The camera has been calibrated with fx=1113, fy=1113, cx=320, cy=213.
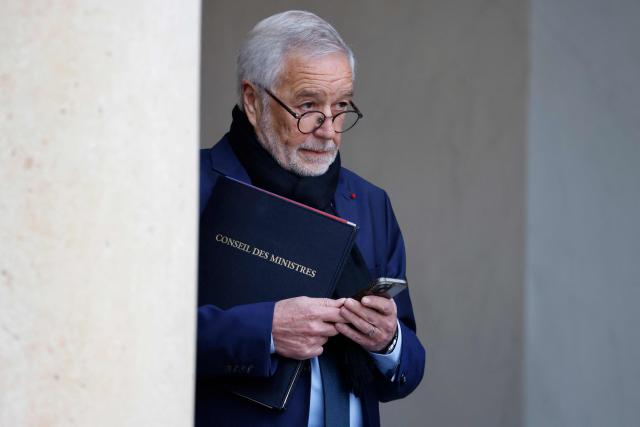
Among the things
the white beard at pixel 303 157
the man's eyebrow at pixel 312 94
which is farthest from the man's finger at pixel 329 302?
the man's eyebrow at pixel 312 94

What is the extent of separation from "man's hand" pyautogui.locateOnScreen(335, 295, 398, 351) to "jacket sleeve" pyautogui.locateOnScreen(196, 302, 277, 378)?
0.18 m

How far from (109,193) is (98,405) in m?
0.35

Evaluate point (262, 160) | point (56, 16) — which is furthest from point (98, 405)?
point (262, 160)

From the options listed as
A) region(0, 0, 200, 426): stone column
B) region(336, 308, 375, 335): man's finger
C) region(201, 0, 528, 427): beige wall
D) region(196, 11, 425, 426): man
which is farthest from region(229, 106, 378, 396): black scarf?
region(201, 0, 528, 427): beige wall

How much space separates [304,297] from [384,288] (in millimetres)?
203

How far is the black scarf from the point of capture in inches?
111

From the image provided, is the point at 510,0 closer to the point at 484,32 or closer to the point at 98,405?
the point at 484,32

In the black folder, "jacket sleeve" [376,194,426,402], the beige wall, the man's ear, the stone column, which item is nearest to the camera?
the stone column

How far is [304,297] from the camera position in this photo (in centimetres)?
267

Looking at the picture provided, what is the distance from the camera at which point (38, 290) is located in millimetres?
1771

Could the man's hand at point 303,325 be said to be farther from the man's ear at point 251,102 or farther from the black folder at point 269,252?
the man's ear at point 251,102

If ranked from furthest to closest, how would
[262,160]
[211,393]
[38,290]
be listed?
[262,160] < [211,393] < [38,290]

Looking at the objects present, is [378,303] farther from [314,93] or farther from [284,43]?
[284,43]

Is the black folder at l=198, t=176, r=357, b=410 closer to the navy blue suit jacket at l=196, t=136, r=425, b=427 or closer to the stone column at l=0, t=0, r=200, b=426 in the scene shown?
the navy blue suit jacket at l=196, t=136, r=425, b=427
